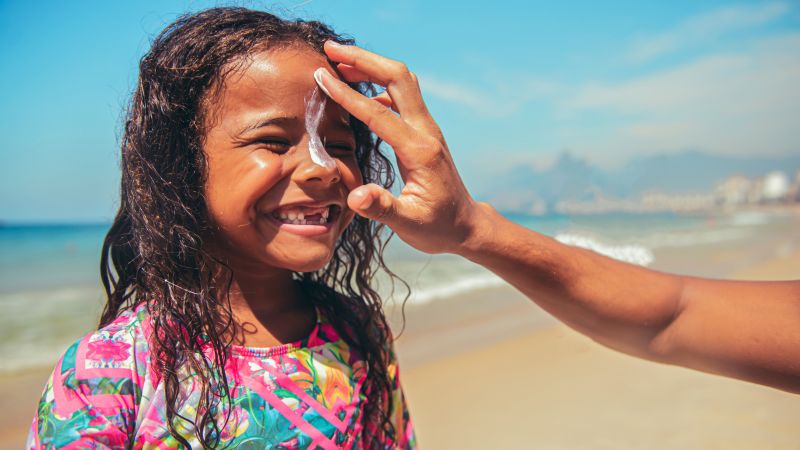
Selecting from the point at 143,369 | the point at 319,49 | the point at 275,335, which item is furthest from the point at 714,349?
the point at 143,369

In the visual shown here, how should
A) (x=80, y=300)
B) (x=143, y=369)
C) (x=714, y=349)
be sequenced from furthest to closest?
(x=80, y=300), (x=714, y=349), (x=143, y=369)

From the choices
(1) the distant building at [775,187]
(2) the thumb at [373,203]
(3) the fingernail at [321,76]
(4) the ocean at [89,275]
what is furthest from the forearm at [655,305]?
(1) the distant building at [775,187]

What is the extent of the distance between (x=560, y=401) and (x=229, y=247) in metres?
4.33

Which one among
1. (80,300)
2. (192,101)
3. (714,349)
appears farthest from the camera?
(80,300)

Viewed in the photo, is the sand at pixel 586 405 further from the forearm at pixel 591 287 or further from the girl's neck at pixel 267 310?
the girl's neck at pixel 267 310

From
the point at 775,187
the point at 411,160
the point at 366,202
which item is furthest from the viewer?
the point at 775,187

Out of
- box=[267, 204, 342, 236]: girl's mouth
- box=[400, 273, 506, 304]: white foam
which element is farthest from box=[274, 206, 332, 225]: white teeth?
box=[400, 273, 506, 304]: white foam

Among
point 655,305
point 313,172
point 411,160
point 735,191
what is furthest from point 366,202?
point 735,191

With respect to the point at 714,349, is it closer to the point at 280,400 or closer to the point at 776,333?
the point at 776,333

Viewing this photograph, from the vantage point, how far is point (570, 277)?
5.86 feet

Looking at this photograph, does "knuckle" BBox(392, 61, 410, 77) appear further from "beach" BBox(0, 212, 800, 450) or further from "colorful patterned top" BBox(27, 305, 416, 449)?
"beach" BBox(0, 212, 800, 450)

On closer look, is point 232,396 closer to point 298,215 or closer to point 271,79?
point 298,215

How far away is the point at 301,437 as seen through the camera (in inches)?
60.1

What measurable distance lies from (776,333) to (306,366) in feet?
4.74
